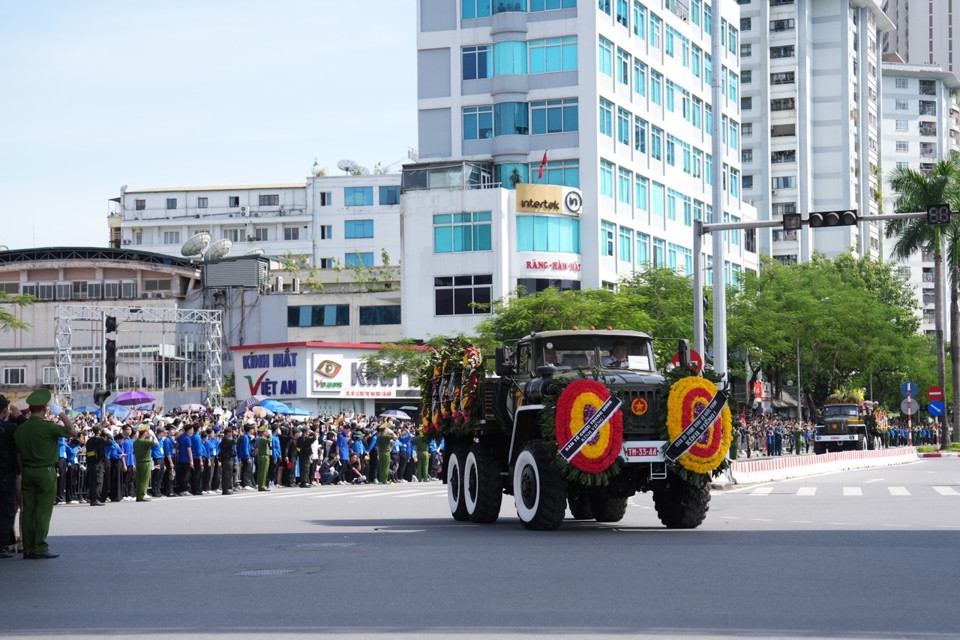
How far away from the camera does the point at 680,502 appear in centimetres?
1966

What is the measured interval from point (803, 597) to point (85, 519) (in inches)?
643

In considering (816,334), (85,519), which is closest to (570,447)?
(85,519)

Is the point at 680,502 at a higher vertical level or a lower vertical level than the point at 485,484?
lower

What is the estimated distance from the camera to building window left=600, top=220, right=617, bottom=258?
7380 centimetres

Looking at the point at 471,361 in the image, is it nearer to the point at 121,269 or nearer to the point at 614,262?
the point at 614,262

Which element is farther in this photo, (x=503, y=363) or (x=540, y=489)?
(x=503, y=363)

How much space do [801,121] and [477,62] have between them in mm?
66454

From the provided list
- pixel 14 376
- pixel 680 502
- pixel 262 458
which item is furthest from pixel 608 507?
pixel 14 376

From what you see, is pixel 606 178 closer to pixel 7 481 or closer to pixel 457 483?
pixel 457 483

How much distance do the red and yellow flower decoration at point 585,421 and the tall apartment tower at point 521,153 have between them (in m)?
52.8

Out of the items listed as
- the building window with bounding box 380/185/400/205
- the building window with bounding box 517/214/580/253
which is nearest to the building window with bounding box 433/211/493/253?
the building window with bounding box 517/214/580/253

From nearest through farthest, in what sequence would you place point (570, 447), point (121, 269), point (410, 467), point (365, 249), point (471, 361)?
point (570, 447), point (471, 361), point (410, 467), point (121, 269), point (365, 249)

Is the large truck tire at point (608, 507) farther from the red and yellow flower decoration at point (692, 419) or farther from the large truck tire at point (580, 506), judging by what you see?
the red and yellow flower decoration at point (692, 419)

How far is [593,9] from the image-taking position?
72.9m
